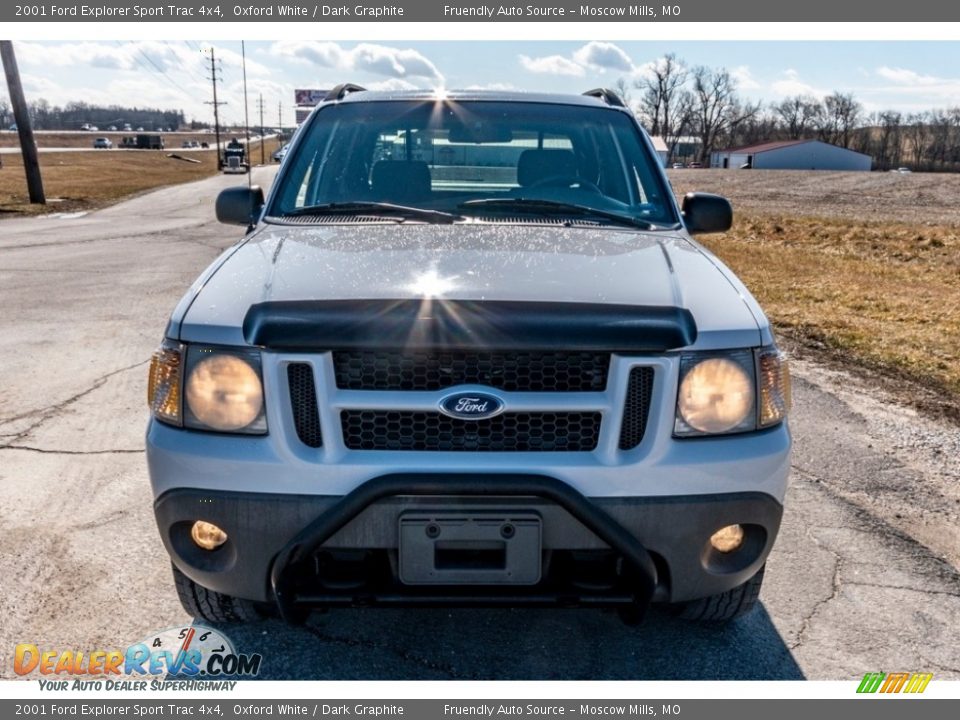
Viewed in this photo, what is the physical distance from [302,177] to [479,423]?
1.86 meters

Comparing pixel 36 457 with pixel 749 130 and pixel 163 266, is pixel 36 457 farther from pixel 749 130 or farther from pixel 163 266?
pixel 749 130

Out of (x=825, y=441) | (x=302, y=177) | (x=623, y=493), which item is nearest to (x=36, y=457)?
(x=302, y=177)

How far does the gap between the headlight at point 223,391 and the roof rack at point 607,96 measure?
2.62 metres

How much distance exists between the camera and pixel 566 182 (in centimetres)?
368

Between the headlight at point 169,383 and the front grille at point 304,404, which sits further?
the headlight at point 169,383

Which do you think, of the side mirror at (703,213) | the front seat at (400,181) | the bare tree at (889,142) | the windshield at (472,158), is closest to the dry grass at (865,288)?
the side mirror at (703,213)

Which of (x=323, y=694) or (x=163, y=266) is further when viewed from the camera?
(x=163, y=266)

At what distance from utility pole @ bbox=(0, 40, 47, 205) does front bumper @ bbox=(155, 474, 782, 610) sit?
81.8 ft

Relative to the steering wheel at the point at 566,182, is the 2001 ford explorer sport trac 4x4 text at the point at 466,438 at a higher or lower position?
lower

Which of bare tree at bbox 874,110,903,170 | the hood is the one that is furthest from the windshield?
bare tree at bbox 874,110,903,170

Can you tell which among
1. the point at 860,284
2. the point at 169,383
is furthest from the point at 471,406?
the point at 860,284

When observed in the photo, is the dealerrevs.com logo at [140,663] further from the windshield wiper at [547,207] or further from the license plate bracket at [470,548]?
the windshield wiper at [547,207]

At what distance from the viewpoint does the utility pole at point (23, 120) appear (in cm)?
2355

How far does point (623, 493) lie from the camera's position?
7.34ft
